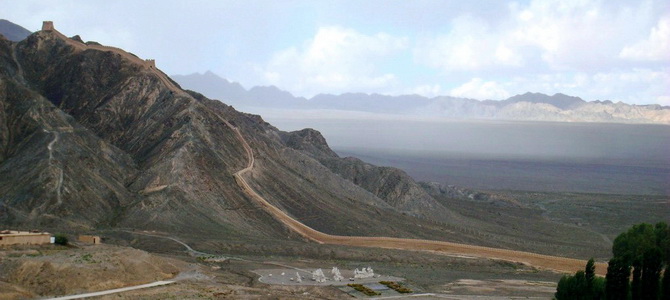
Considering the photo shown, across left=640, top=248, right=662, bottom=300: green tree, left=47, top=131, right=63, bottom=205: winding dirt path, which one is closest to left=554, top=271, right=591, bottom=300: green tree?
left=640, top=248, right=662, bottom=300: green tree

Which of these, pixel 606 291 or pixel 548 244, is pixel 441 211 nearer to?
pixel 548 244

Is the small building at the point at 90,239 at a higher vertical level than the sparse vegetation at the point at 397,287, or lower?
higher

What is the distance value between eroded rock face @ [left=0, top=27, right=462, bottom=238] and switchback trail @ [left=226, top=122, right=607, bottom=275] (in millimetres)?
1823

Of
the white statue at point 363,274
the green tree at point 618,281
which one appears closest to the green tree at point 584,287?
the green tree at point 618,281

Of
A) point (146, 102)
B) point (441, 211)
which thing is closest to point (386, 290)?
point (146, 102)

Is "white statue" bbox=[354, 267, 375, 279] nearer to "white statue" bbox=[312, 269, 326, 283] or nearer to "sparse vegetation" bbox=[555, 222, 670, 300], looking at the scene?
"white statue" bbox=[312, 269, 326, 283]

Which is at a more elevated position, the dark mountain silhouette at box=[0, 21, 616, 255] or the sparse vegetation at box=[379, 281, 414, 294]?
the dark mountain silhouette at box=[0, 21, 616, 255]

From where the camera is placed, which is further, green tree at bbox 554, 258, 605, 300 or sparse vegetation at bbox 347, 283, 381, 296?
sparse vegetation at bbox 347, 283, 381, 296

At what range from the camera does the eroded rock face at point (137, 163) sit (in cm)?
8762

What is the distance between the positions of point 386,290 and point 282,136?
3873 inches

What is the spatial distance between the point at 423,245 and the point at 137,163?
116ft

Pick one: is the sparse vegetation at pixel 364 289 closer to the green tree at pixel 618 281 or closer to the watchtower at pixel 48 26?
the green tree at pixel 618 281

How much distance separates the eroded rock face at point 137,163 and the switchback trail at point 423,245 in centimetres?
182

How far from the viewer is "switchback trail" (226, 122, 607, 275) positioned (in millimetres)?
88500
